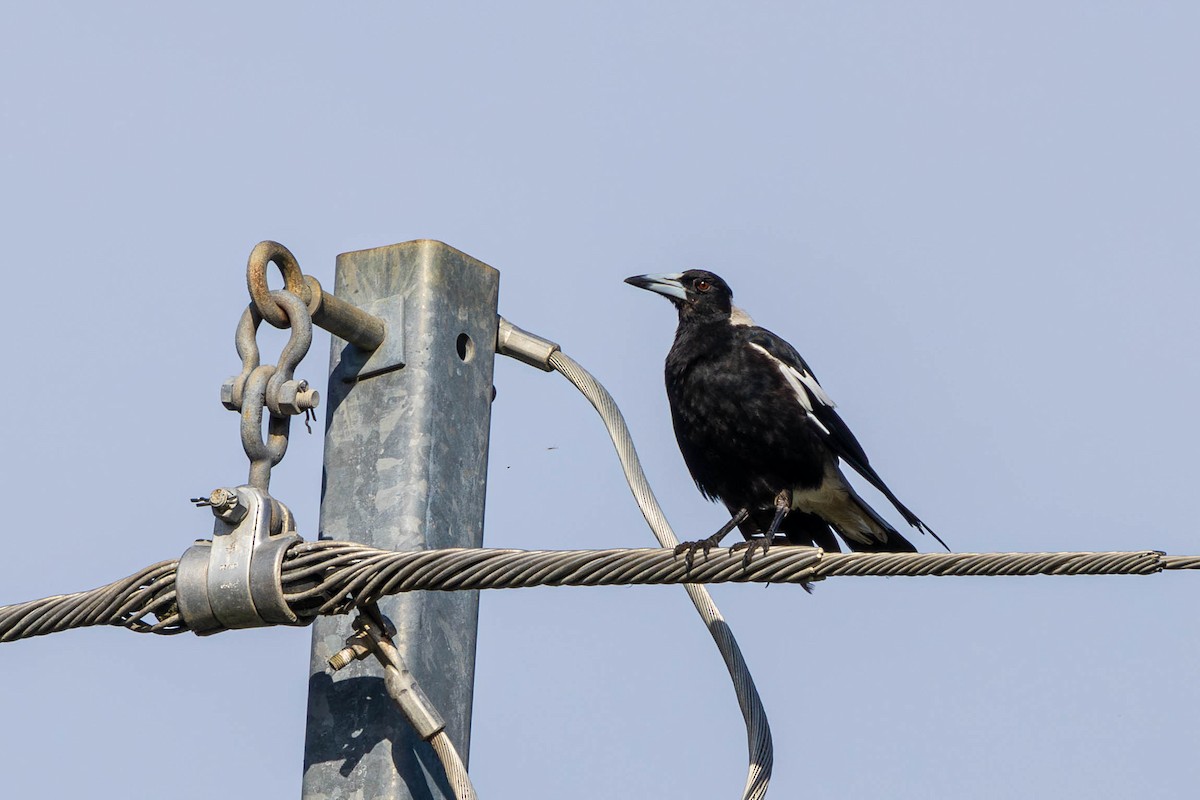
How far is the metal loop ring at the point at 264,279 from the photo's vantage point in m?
3.70

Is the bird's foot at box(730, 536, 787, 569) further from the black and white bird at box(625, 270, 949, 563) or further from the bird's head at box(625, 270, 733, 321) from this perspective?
the bird's head at box(625, 270, 733, 321)

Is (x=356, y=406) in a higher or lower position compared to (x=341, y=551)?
higher

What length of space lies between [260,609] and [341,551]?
0.66 feet

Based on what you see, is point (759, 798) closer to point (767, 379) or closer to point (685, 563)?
point (685, 563)

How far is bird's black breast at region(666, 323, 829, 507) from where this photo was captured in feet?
20.0

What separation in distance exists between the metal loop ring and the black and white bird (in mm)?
2635

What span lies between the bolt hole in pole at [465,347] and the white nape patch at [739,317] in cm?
290

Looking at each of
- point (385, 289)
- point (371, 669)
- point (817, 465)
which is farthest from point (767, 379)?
point (371, 669)

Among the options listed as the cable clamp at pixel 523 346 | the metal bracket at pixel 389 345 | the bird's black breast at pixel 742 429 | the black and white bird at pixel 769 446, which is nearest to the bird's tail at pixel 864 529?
the black and white bird at pixel 769 446

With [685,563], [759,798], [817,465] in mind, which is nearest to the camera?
[685,563]

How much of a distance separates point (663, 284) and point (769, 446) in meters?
1.23

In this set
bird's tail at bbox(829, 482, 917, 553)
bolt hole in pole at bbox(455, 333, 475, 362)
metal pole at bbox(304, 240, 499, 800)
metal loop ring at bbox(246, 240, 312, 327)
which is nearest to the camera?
metal pole at bbox(304, 240, 499, 800)

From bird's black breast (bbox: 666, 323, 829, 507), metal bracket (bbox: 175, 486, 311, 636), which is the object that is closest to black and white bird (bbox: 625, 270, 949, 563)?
bird's black breast (bbox: 666, 323, 829, 507)

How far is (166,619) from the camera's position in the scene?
345 centimetres
